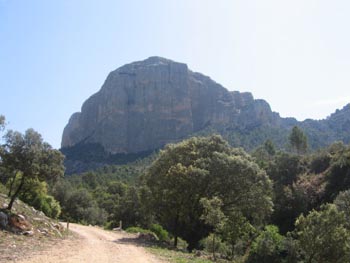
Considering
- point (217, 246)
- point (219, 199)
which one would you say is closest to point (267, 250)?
point (217, 246)

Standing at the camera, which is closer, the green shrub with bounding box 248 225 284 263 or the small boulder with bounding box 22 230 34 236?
the small boulder with bounding box 22 230 34 236

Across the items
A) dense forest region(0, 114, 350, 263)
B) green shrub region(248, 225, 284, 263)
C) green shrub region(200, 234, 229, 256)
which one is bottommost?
green shrub region(200, 234, 229, 256)

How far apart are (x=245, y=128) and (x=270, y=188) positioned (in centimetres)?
15049

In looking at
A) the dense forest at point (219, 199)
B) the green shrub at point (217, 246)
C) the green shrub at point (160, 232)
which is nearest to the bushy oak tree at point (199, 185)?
the dense forest at point (219, 199)

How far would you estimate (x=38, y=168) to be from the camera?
23.0 meters

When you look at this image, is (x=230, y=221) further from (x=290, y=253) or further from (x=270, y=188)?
(x=270, y=188)

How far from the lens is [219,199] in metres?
25.6

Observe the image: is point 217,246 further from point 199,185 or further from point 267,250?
point 199,185

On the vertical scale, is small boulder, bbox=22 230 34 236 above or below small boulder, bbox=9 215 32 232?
below

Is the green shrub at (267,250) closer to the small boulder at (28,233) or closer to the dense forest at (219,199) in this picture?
the dense forest at (219,199)

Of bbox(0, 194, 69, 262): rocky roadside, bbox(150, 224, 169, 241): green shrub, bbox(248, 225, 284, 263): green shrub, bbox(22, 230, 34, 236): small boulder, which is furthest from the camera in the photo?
bbox(150, 224, 169, 241): green shrub

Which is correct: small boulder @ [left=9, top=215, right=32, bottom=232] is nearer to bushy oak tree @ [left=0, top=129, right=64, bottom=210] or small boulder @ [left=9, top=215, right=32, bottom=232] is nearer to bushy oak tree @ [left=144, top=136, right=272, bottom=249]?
bushy oak tree @ [left=0, top=129, right=64, bottom=210]

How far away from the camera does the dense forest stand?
75.2ft

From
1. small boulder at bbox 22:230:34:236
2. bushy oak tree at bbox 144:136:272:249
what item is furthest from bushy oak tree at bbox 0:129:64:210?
bushy oak tree at bbox 144:136:272:249
